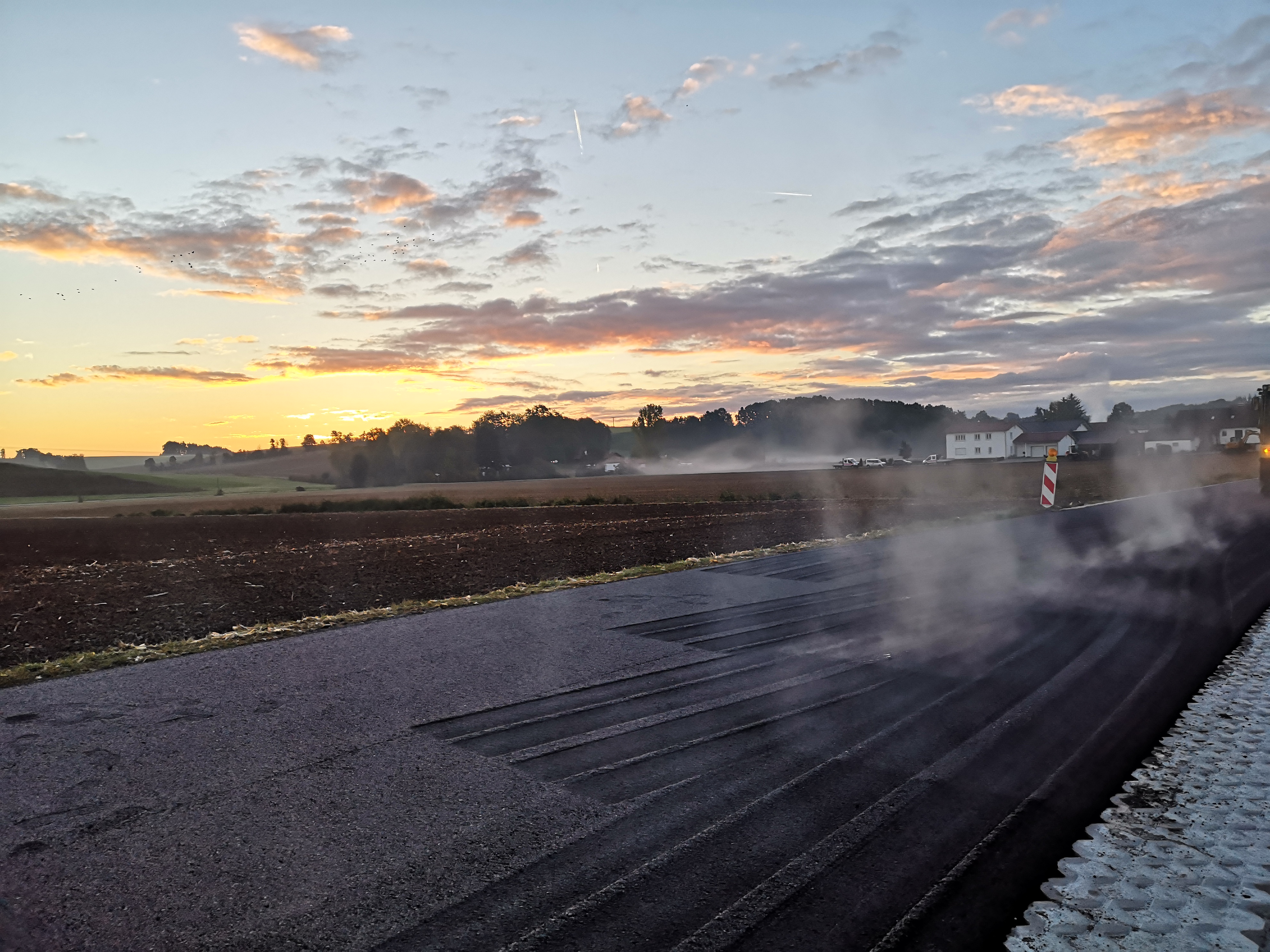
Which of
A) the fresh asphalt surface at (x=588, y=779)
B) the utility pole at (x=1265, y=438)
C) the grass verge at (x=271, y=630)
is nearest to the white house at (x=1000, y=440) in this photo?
the utility pole at (x=1265, y=438)

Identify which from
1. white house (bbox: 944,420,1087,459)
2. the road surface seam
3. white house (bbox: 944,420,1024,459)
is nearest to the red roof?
white house (bbox: 944,420,1087,459)

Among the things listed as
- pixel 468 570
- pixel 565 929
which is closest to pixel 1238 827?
pixel 565 929

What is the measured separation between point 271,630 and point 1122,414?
604 feet

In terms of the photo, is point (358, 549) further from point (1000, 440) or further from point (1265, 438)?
point (1000, 440)

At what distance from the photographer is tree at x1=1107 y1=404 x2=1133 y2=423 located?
154 meters

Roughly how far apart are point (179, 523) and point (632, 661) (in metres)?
32.3

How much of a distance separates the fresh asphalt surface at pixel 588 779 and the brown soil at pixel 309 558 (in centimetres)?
350

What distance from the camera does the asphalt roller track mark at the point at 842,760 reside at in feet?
10.4

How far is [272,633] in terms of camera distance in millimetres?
8750

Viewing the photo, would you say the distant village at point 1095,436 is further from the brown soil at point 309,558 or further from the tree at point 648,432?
the brown soil at point 309,558

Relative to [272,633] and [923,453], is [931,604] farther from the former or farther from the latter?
[923,453]

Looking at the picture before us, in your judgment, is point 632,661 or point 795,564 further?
point 795,564

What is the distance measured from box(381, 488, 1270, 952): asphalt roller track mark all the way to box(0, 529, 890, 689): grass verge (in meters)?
3.05

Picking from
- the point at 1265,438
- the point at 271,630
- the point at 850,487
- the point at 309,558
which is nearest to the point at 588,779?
the point at 271,630
